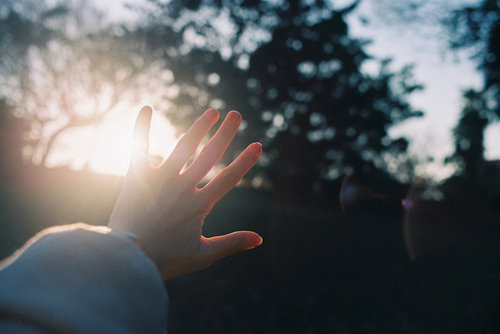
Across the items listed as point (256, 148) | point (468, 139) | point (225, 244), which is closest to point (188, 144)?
point (256, 148)

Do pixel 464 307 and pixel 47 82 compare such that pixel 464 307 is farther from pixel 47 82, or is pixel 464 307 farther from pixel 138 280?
pixel 47 82

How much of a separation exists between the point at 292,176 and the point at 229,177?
14220 mm

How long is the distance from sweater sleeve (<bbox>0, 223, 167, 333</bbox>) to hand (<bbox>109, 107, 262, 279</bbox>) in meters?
0.16

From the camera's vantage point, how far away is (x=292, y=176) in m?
15.2

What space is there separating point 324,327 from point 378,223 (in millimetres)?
9014

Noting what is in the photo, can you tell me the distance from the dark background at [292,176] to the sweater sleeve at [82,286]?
14.4 ft

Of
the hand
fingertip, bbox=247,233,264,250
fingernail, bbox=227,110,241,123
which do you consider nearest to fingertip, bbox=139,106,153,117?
the hand

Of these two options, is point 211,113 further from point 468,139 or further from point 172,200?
Result: point 468,139

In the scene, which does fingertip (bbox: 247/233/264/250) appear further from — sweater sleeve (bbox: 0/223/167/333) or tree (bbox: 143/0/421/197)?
tree (bbox: 143/0/421/197)

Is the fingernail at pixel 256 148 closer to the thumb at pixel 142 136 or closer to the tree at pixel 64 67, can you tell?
the thumb at pixel 142 136

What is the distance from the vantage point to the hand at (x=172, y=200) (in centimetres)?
104

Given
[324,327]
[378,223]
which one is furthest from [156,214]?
[378,223]

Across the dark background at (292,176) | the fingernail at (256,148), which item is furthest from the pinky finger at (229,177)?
the dark background at (292,176)

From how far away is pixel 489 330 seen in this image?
5223 millimetres
